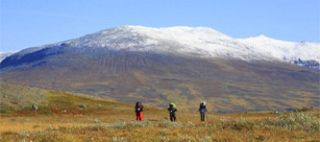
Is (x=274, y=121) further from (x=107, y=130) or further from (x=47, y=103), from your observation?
(x=47, y=103)

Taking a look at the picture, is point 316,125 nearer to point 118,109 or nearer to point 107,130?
point 107,130

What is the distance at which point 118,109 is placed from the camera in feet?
245

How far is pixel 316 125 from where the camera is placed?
1168 inches

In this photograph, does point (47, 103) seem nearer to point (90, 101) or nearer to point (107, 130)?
point (90, 101)

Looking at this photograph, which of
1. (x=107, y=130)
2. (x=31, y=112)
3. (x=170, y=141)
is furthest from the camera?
(x=31, y=112)

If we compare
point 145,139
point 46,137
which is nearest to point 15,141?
point 46,137

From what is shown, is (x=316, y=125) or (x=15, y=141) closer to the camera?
(x=15, y=141)

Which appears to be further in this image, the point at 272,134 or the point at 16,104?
the point at 16,104

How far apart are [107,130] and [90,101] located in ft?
178

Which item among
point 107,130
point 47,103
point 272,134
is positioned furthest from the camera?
point 47,103

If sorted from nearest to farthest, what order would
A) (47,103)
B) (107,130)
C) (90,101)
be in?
(107,130), (47,103), (90,101)

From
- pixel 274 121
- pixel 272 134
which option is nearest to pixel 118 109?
pixel 274 121

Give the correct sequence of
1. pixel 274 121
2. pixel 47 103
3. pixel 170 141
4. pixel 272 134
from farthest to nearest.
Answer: pixel 47 103, pixel 274 121, pixel 272 134, pixel 170 141

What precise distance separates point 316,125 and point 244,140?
697 cm
